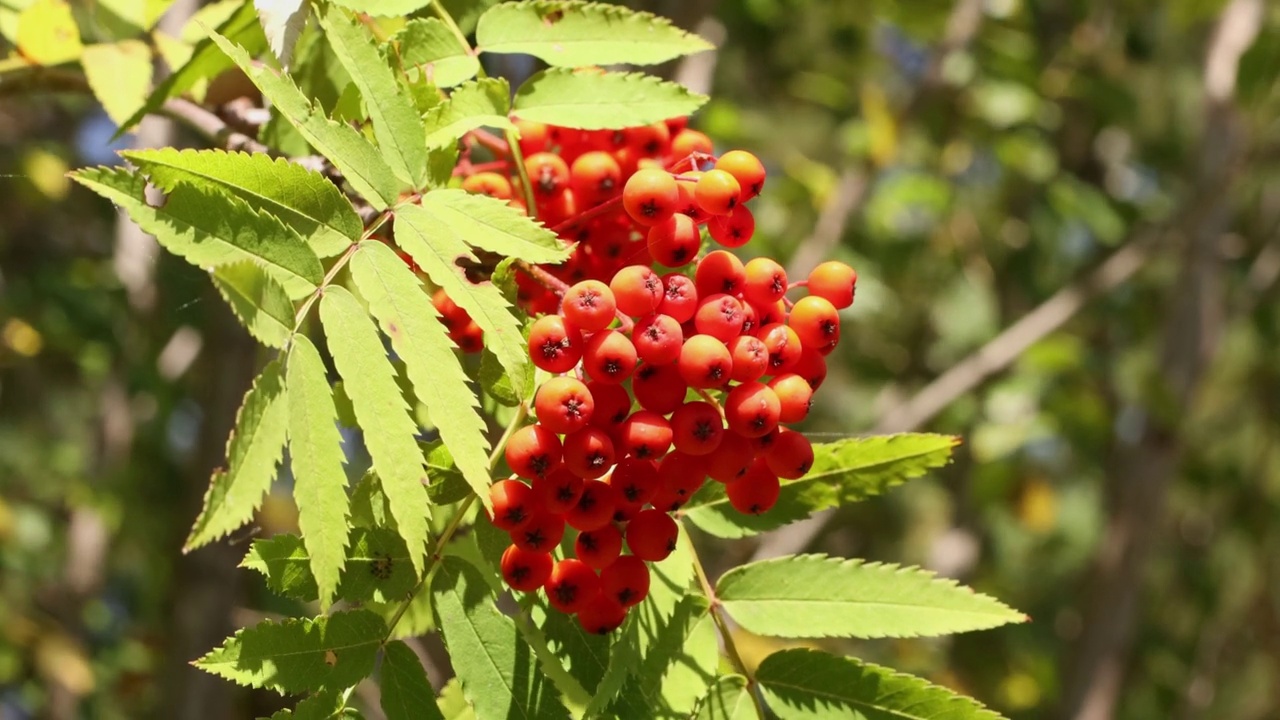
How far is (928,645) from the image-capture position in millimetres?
4949

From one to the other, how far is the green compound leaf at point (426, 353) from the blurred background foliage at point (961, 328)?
1.61 meters

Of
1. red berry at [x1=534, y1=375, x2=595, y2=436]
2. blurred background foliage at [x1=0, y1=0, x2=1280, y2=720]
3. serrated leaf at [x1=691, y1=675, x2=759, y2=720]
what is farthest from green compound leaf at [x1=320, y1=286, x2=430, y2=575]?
blurred background foliage at [x1=0, y1=0, x2=1280, y2=720]

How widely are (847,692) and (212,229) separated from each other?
874mm

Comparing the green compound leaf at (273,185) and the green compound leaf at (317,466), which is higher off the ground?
the green compound leaf at (273,185)

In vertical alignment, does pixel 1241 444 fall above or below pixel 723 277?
below

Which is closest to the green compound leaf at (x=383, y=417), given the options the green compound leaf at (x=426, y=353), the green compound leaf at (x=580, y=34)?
the green compound leaf at (x=426, y=353)

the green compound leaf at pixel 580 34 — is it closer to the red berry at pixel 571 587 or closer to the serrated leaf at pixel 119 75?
the serrated leaf at pixel 119 75

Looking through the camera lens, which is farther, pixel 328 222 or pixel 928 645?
pixel 928 645

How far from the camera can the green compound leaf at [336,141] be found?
1092mm

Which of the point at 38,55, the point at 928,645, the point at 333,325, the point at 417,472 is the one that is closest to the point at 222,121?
the point at 38,55

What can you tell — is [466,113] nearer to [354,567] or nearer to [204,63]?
[204,63]

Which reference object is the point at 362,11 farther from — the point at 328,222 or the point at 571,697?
the point at 571,697

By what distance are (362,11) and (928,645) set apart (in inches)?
174

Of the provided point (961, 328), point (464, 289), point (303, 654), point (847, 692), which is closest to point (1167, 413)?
point (961, 328)
